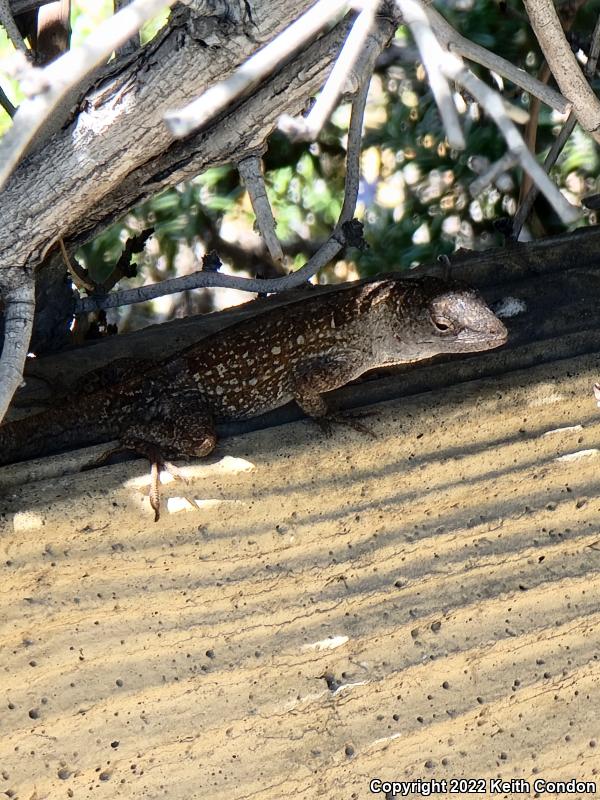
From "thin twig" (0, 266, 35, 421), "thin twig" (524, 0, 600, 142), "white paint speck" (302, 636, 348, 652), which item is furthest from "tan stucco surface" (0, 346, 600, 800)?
"thin twig" (524, 0, 600, 142)

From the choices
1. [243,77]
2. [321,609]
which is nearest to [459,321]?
[321,609]

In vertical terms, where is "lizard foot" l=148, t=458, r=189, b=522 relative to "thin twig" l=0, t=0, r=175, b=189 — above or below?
below

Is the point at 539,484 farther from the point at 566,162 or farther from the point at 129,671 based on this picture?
the point at 566,162

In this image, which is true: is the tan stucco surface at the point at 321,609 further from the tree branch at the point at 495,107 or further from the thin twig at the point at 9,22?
the tree branch at the point at 495,107

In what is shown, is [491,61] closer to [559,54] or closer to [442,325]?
[559,54]

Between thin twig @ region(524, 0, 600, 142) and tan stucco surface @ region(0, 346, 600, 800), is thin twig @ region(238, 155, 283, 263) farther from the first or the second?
thin twig @ region(524, 0, 600, 142)

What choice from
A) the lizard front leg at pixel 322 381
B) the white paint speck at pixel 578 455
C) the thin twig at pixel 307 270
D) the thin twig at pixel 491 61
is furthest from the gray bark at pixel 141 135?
the white paint speck at pixel 578 455
